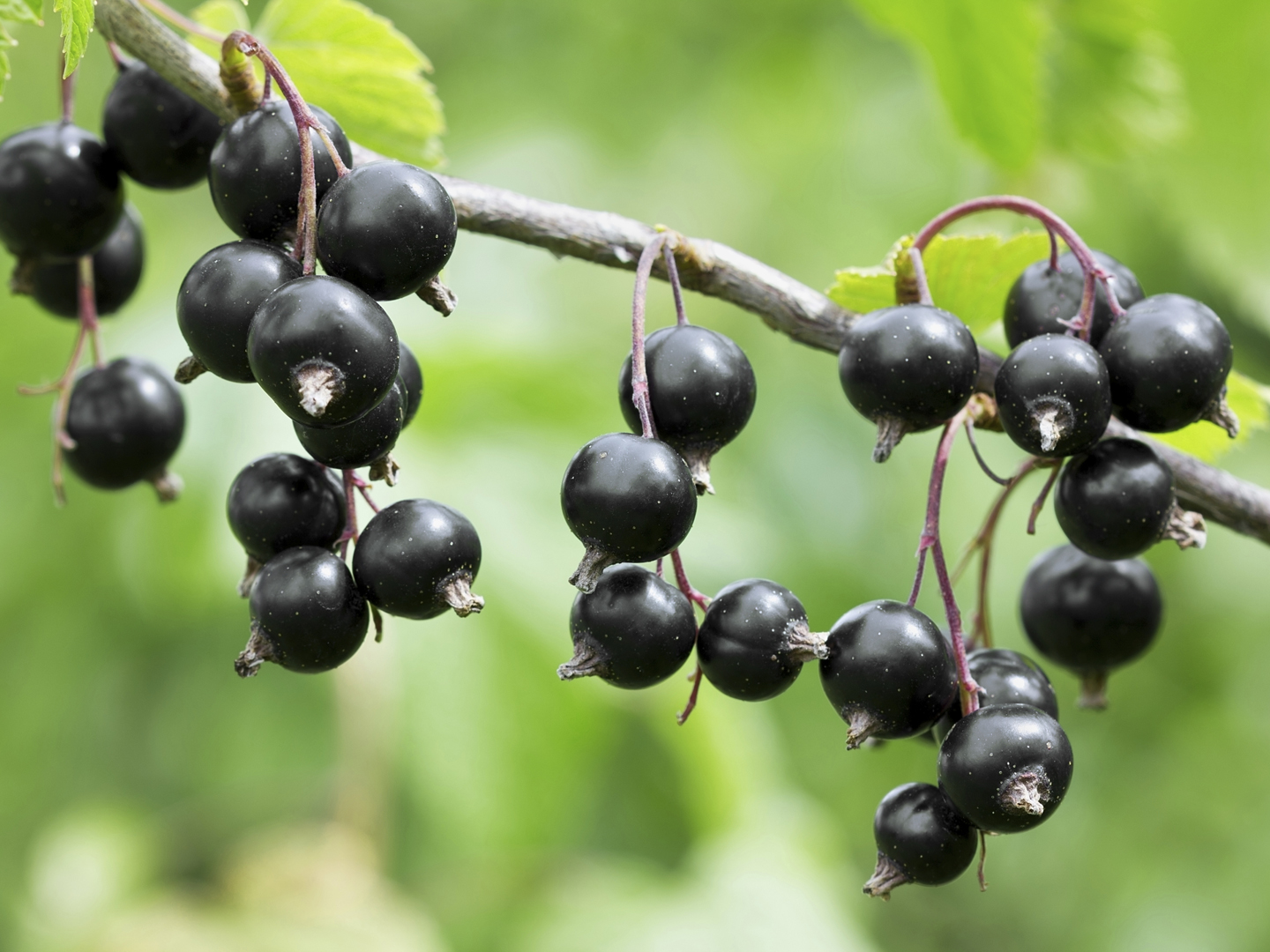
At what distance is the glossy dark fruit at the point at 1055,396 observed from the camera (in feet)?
2.55

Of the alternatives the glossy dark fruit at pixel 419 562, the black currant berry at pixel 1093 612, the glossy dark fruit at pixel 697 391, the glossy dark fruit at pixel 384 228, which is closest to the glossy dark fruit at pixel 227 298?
the glossy dark fruit at pixel 384 228

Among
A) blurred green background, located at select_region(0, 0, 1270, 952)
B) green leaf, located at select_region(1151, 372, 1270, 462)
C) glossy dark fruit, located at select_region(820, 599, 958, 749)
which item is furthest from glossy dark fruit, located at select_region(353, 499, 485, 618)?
blurred green background, located at select_region(0, 0, 1270, 952)

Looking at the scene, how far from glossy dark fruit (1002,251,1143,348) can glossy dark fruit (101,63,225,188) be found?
694 millimetres

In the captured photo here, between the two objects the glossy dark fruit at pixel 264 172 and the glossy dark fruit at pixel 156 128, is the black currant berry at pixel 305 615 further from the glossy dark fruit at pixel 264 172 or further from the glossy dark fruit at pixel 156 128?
the glossy dark fruit at pixel 156 128

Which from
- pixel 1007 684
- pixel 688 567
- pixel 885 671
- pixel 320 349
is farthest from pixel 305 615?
pixel 688 567

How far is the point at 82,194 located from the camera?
1.01 metres

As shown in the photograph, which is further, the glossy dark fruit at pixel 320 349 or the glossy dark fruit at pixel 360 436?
the glossy dark fruit at pixel 360 436

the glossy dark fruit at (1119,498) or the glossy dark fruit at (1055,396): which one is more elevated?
the glossy dark fruit at (1055,396)

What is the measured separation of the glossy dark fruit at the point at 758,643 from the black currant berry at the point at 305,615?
0.79ft

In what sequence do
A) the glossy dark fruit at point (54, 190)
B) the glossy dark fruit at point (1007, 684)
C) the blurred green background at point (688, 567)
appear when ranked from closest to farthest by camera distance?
1. the glossy dark fruit at point (1007, 684)
2. the glossy dark fruit at point (54, 190)
3. the blurred green background at point (688, 567)

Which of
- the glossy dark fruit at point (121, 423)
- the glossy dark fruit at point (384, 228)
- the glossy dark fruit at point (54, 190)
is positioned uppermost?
the glossy dark fruit at point (384, 228)

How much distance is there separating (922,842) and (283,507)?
50 cm

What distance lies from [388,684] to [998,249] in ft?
4.25

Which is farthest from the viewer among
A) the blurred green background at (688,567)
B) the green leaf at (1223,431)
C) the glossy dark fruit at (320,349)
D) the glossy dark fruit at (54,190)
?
the blurred green background at (688,567)
